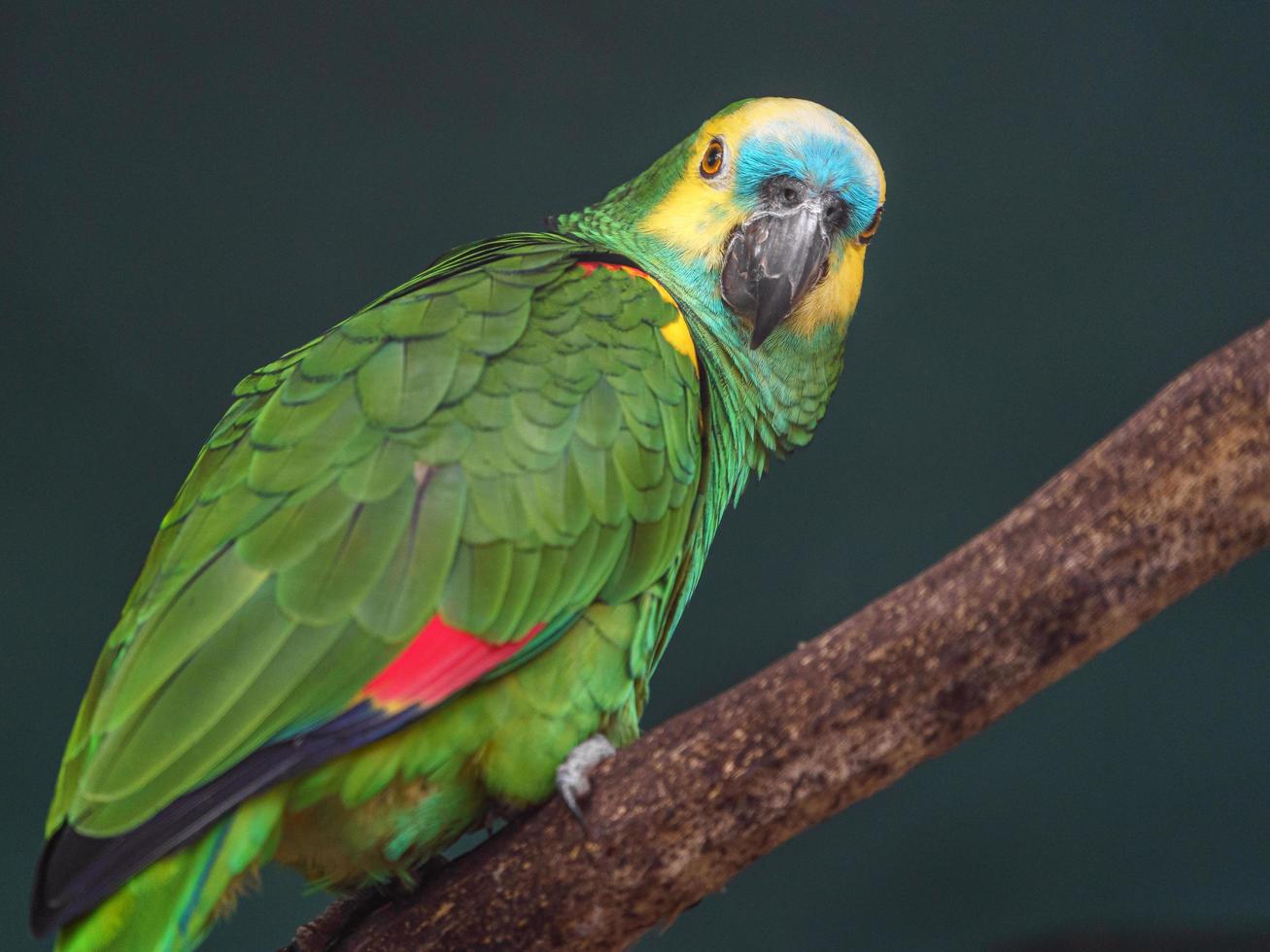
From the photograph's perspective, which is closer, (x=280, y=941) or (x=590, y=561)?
(x=590, y=561)

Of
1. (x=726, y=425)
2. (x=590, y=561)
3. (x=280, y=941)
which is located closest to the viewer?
(x=590, y=561)

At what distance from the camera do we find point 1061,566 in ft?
3.84

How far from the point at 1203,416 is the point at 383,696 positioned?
865 millimetres

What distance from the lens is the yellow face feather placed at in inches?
69.1

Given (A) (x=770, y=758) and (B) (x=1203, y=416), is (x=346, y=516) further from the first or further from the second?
(B) (x=1203, y=416)

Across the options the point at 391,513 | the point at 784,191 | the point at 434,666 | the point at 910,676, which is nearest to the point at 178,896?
the point at 434,666

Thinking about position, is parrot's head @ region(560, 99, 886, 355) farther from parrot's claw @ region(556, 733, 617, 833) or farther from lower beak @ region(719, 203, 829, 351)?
parrot's claw @ region(556, 733, 617, 833)

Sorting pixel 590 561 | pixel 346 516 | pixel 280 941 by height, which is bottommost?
pixel 280 941

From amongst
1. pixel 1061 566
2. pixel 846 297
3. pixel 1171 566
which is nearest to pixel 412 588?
pixel 1061 566

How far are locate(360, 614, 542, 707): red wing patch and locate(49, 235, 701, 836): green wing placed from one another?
1cm

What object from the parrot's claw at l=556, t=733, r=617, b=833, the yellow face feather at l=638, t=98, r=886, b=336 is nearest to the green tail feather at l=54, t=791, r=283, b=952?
the parrot's claw at l=556, t=733, r=617, b=833

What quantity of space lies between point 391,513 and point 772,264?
0.71 m

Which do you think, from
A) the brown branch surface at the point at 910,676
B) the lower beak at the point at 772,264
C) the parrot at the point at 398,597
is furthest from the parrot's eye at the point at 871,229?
the brown branch surface at the point at 910,676

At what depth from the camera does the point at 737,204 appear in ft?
5.78
